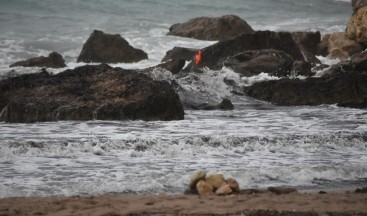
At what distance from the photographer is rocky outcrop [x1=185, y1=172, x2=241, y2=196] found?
623cm

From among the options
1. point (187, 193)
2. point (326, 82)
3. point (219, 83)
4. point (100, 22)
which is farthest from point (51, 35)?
point (187, 193)

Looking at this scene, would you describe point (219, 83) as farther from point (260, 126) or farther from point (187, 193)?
point (187, 193)

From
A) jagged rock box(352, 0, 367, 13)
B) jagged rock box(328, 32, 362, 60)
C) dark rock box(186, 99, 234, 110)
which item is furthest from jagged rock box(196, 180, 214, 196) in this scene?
jagged rock box(352, 0, 367, 13)

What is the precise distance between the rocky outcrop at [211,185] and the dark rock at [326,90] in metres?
6.41

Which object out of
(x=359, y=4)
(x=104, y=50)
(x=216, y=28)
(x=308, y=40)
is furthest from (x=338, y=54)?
(x=104, y=50)

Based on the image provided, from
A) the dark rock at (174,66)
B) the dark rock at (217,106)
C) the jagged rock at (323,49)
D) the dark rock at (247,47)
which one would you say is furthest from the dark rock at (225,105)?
the jagged rock at (323,49)

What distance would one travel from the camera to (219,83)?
550 inches

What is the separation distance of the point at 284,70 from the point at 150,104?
16.6 ft

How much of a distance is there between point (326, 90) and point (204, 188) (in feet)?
22.6

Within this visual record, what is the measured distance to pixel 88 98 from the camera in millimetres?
10422

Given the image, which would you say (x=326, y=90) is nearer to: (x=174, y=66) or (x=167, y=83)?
(x=167, y=83)

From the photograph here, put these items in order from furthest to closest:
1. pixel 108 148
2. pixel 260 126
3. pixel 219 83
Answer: pixel 219 83 < pixel 260 126 < pixel 108 148

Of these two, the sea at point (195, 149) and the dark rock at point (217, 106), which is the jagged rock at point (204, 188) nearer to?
the sea at point (195, 149)

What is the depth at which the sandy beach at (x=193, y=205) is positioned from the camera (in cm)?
546
